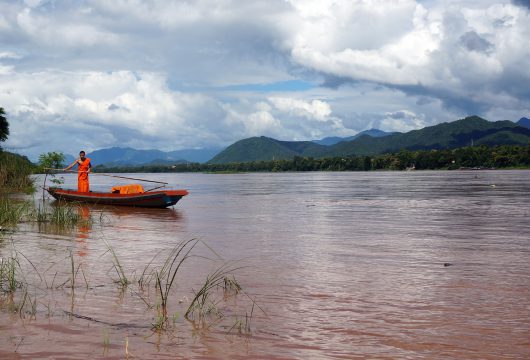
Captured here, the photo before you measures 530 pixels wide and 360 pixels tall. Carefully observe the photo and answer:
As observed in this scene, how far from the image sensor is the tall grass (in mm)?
37469

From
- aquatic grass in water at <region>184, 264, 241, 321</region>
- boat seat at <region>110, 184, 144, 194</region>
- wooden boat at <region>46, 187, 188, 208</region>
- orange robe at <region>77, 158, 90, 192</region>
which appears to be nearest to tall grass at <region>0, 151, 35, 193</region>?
wooden boat at <region>46, 187, 188, 208</region>

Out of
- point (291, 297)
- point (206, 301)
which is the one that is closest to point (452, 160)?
point (291, 297)

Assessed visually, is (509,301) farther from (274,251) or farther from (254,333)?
(274,251)

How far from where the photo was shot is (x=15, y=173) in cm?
3834

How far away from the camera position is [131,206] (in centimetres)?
3353

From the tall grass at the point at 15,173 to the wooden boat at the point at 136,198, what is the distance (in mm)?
6638

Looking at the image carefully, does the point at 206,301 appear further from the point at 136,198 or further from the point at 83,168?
the point at 83,168

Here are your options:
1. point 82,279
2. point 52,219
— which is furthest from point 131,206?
point 82,279

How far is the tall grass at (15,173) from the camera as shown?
37.5 meters

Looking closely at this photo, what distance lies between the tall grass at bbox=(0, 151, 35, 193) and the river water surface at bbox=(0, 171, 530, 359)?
63.5ft

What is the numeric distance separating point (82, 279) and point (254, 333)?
199 inches

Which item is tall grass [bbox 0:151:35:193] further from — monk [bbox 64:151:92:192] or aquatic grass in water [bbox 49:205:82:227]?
aquatic grass in water [bbox 49:205:82:227]

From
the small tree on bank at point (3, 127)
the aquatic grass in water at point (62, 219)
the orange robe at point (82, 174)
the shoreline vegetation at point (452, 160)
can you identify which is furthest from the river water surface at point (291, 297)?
the shoreline vegetation at point (452, 160)

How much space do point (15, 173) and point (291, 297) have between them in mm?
33237
